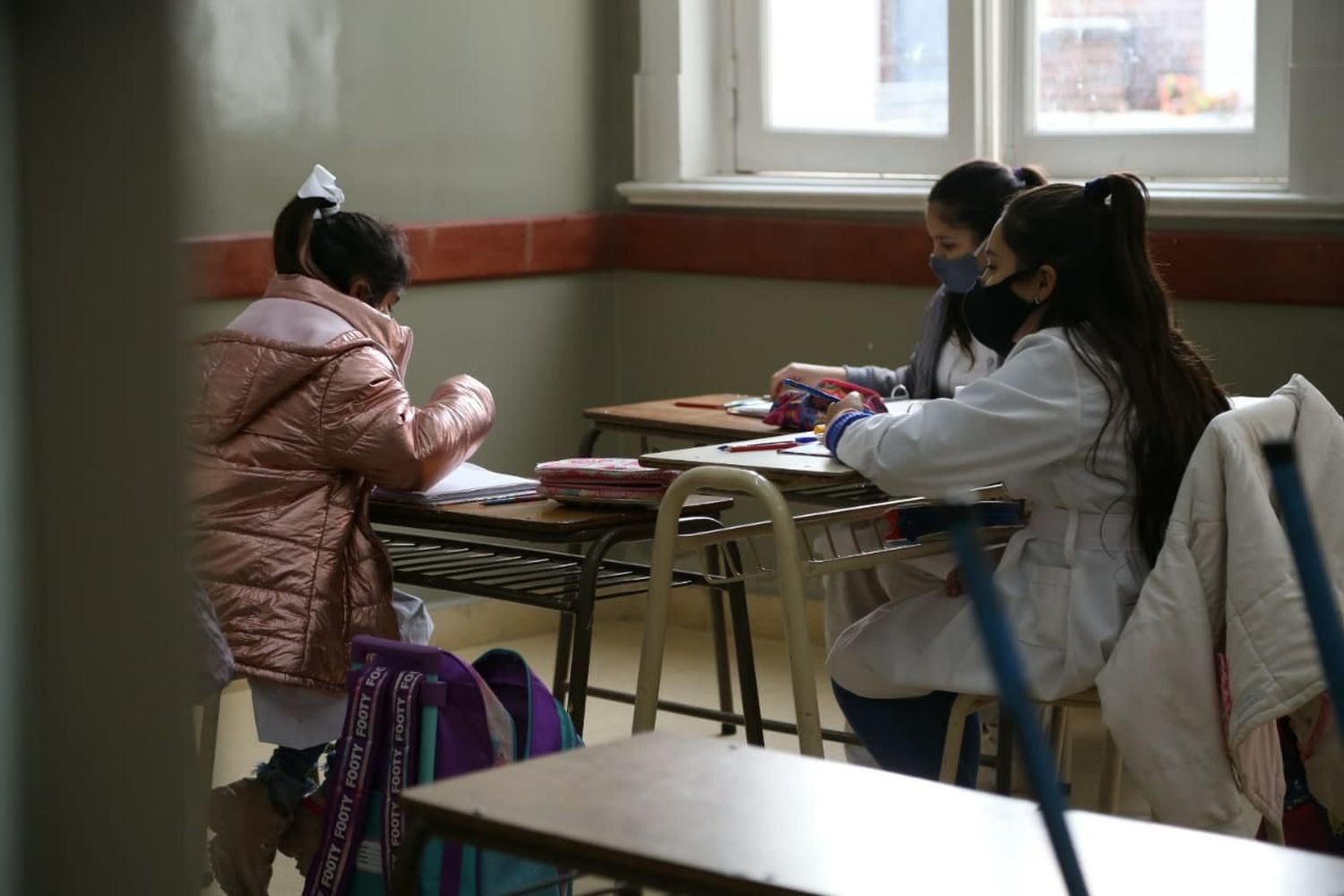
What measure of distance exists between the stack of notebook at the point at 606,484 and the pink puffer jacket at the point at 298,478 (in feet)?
0.67

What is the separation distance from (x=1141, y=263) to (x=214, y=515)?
128 cm

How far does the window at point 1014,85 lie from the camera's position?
4.04m

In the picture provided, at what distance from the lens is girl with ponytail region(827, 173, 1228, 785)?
244 centimetres

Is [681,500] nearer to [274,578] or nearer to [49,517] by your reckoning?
[274,578]

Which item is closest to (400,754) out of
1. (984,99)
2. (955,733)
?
(955,733)

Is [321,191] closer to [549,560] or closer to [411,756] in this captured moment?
[549,560]

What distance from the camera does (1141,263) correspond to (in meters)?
2.52

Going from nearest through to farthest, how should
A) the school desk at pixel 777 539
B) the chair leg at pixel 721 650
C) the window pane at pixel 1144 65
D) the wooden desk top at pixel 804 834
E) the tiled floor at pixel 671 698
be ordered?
the wooden desk top at pixel 804 834
the school desk at pixel 777 539
the tiled floor at pixel 671 698
the chair leg at pixel 721 650
the window pane at pixel 1144 65

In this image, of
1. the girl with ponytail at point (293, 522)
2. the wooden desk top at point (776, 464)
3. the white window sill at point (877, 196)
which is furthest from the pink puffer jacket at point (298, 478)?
the white window sill at point (877, 196)

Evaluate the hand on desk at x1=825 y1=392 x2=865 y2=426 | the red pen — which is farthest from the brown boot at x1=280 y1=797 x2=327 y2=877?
the hand on desk at x1=825 y1=392 x2=865 y2=426

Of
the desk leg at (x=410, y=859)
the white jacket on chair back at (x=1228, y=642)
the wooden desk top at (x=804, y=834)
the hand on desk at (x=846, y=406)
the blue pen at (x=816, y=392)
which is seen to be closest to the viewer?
the wooden desk top at (x=804, y=834)

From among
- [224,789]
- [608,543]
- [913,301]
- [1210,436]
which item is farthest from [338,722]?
[913,301]

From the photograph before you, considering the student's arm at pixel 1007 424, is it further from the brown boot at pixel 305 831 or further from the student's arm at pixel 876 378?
the student's arm at pixel 876 378

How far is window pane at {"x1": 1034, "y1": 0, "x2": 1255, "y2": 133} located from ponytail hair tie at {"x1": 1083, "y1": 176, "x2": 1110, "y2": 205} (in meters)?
1.63
